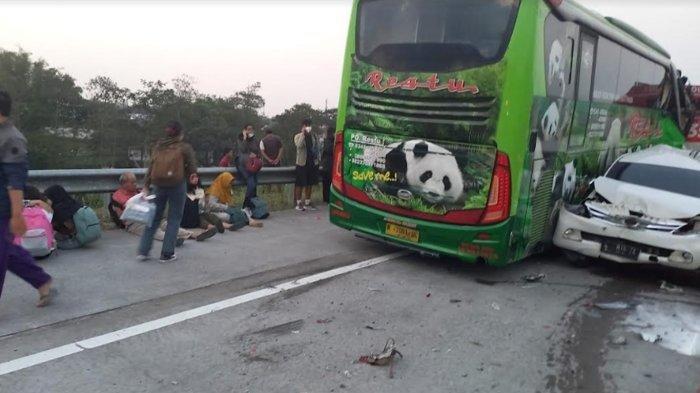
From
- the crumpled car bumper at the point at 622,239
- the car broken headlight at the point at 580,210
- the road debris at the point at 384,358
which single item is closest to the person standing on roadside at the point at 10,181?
the road debris at the point at 384,358

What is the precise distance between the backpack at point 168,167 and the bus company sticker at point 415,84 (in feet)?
8.32

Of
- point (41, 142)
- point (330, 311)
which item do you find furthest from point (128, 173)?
point (41, 142)

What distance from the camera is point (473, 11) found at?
6.46 meters

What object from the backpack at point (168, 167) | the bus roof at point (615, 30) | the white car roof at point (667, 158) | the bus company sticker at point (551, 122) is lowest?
the backpack at point (168, 167)

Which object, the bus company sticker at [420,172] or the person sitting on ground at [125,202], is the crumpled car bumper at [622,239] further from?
the person sitting on ground at [125,202]

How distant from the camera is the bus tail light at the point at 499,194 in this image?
20.7 ft

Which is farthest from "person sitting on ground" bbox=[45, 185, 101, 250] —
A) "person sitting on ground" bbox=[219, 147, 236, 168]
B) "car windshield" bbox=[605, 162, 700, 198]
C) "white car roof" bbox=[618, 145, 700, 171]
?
"white car roof" bbox=[618, 145, 700, 171]

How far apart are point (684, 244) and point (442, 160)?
294cm

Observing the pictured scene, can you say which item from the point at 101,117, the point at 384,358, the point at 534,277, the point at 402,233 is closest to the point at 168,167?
the point at 402,233

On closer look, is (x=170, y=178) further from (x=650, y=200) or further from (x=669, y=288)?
(x=669, y=288)

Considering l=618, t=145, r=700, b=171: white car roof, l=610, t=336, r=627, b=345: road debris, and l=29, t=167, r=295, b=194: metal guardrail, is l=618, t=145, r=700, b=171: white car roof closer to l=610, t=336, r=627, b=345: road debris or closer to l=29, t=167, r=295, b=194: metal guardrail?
l=610, t=336, r=627, b=345: road debris

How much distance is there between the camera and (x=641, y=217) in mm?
7012

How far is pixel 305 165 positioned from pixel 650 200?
6216 millimetres

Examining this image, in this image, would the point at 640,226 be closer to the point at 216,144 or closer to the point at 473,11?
the point at 473,11
